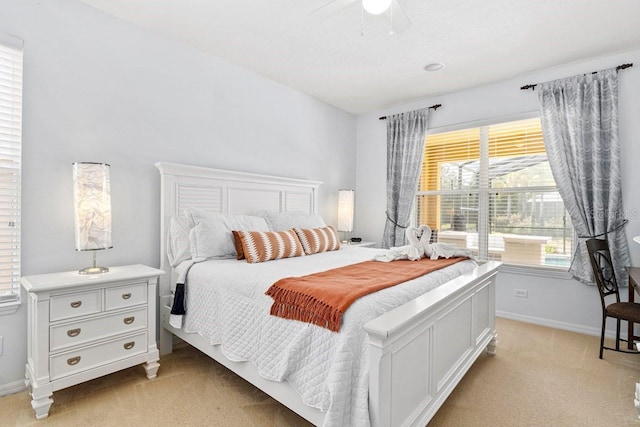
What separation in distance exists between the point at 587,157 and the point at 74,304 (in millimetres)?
4281

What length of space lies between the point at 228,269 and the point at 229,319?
357 millimetres

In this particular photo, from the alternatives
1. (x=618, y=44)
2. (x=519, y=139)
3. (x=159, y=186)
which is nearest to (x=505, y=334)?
(x=519, y=139)

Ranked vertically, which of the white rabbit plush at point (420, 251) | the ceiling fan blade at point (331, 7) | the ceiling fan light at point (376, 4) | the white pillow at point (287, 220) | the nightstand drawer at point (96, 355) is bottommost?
the nightstand drawer at point (96, 355)

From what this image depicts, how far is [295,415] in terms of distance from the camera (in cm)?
185

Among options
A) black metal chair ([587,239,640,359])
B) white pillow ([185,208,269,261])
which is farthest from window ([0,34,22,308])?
black metal chair ([587,239,640,359])

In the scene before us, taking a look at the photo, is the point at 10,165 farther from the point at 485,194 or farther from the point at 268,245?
the point at 485,194

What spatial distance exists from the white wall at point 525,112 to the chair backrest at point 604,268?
0.26 meters

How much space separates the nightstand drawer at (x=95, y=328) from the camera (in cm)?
190

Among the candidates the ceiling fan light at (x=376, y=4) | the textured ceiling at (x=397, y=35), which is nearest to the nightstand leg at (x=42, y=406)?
the textured ceiling at (x=397, y=35)

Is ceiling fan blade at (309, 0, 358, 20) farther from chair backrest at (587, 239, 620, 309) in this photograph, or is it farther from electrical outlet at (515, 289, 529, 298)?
electrical outlet at (515, 289, 529, 298)

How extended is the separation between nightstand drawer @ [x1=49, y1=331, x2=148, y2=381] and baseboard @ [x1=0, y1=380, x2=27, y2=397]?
50cm

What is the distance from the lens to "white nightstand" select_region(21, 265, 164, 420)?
1837 mm

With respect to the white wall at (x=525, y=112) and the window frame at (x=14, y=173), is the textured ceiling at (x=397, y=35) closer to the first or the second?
the white wall at (x=525, y=112)

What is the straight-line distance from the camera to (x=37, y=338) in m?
1.82
